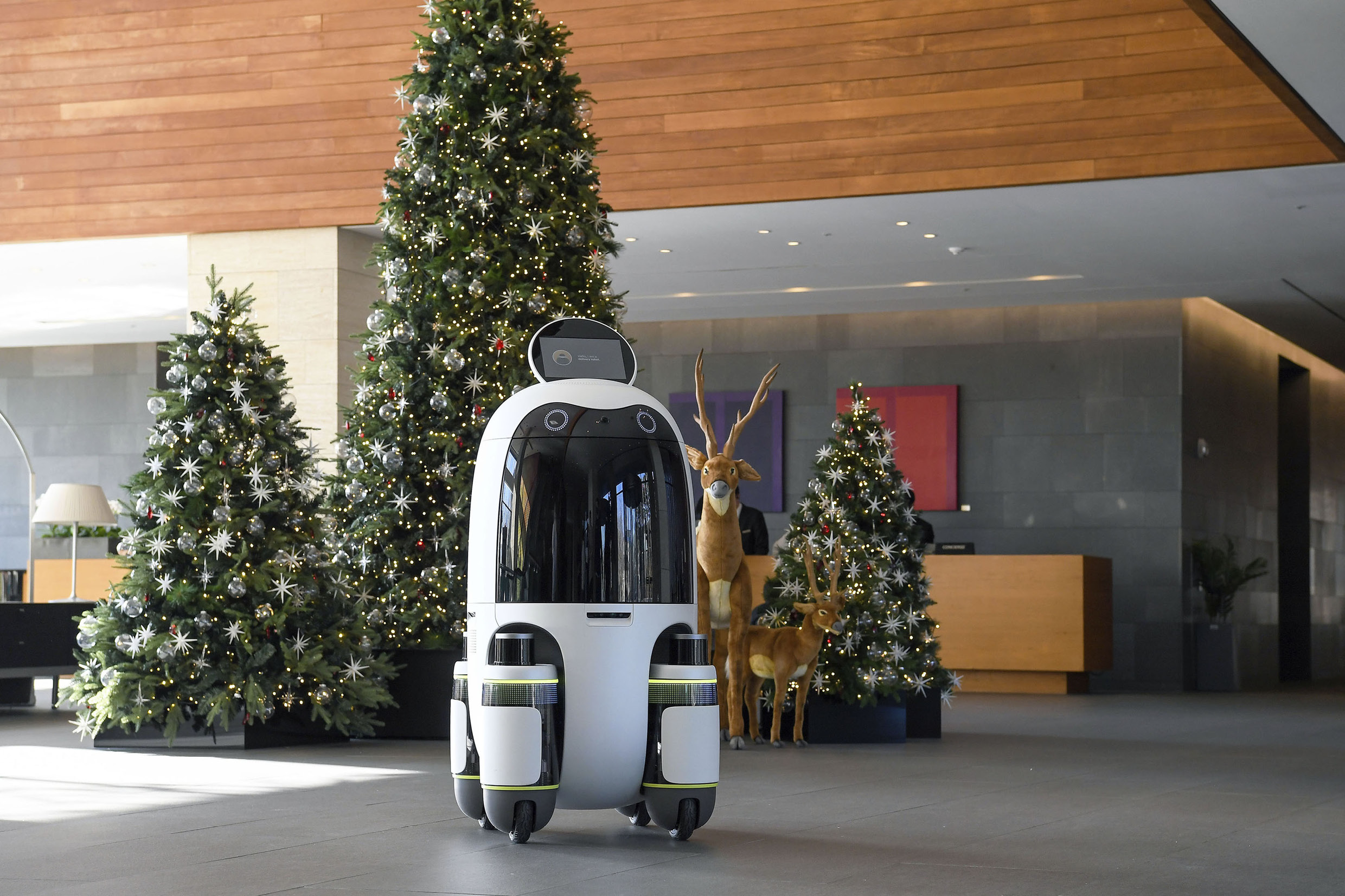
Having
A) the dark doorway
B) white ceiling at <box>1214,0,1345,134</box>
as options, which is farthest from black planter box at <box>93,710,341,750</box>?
the dark doorway

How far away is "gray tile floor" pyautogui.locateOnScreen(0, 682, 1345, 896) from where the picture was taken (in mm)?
4199

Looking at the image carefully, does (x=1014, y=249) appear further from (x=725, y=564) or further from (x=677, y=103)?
(x=725, y=564)

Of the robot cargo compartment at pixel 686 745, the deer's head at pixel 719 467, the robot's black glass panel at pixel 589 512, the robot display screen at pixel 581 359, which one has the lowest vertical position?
the robot cargo compartment at pixel 686 745

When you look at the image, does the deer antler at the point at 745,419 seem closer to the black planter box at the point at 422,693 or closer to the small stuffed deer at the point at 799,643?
Answer: the small stuffed deer at the point at 799,643

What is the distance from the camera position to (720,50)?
450 inches

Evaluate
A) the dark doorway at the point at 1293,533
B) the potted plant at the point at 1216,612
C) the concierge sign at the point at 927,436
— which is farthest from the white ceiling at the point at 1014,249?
the potted plant at the point at 1216,612

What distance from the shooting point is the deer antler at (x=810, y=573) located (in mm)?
8195

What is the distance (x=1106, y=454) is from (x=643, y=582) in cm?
1212

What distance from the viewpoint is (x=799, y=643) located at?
326 inches

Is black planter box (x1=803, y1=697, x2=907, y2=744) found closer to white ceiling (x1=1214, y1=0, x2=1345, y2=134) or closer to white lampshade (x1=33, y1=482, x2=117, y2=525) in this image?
white ceiling (x1=1214, y1=0, x2=1345, y2=134)

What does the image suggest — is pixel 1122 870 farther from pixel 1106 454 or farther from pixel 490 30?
pixel 1106 454

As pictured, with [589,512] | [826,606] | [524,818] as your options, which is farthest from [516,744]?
[826,606]

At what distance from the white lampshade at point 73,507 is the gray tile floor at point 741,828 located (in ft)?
13.6

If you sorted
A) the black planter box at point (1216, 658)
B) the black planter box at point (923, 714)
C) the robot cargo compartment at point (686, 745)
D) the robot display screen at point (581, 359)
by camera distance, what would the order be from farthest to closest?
the black planter box at point (1216, 658) < the black planter box at point (923, 714) < the robot display screen at point (581, 359) < the robot cargo compartment at point (686, 745)
